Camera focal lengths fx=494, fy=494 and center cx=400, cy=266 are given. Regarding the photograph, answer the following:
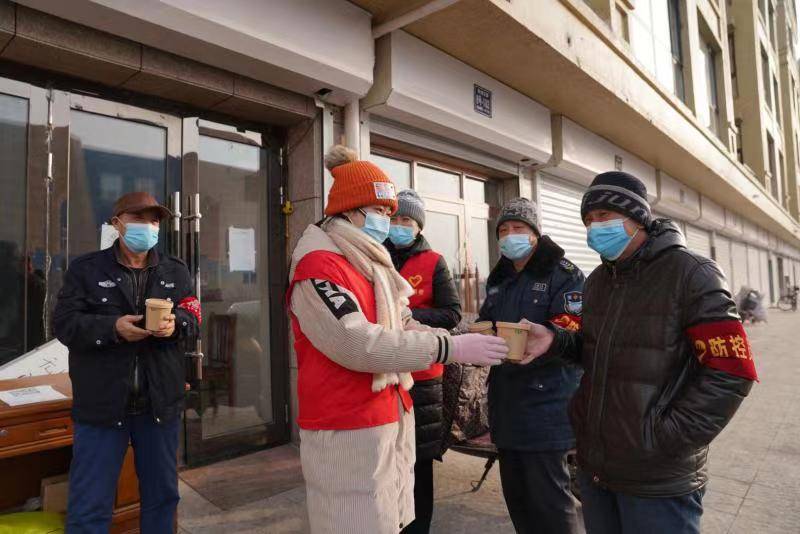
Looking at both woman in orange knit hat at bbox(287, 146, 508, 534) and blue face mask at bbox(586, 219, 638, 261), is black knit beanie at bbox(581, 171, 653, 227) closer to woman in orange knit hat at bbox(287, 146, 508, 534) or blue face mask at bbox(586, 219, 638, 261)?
blue face mask at bbox(586, 219, 638, 261)

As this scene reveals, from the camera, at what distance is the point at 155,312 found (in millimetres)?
2381

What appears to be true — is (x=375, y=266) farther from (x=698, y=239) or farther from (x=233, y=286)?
(x=698, y=239)

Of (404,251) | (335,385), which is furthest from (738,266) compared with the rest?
(335,385)

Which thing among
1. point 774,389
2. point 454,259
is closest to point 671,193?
point 774,389

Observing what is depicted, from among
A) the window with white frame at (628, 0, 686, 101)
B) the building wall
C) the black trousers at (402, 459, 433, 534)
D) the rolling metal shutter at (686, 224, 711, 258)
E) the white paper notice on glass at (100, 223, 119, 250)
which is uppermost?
the building wall

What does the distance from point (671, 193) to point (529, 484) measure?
12.3 metres

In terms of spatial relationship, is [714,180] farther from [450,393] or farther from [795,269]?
[795,269]

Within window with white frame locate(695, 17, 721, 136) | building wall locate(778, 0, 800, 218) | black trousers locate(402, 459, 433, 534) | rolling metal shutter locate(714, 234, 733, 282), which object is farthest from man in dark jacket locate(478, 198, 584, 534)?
building wall locate(778, 0, 800, 218)

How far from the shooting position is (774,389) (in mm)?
7395

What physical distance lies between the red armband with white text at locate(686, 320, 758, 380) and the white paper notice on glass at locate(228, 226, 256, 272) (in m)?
3.81

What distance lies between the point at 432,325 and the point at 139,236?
170 cm

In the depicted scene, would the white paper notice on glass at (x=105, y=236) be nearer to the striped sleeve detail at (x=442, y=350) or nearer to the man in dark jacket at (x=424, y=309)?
the man in dark jacket at (x=424, y=309)

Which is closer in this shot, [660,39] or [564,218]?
[564,218]

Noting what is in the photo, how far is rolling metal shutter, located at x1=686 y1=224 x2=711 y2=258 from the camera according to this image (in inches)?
636
